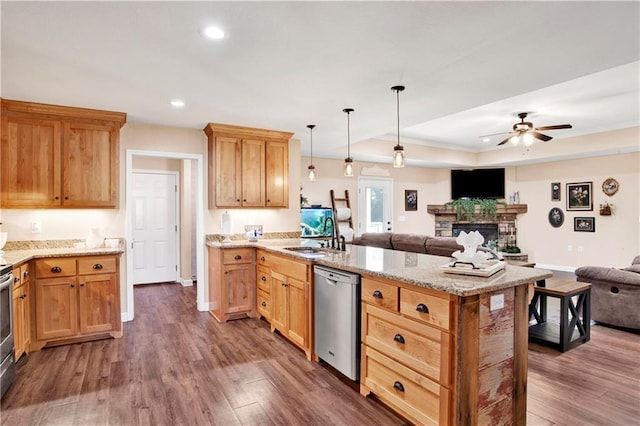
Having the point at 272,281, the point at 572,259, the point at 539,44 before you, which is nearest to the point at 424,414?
the point at 272,281

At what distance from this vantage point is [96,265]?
3572 mm

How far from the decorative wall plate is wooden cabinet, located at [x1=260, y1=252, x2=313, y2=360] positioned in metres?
7.13

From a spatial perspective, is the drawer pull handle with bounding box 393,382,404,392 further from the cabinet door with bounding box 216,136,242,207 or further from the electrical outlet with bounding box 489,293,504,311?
the cabinet door with bounding box 216,136,242,207

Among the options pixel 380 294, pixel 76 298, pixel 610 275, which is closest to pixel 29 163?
pixel 76 298

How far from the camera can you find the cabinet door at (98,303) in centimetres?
354

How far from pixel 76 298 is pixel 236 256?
164cm

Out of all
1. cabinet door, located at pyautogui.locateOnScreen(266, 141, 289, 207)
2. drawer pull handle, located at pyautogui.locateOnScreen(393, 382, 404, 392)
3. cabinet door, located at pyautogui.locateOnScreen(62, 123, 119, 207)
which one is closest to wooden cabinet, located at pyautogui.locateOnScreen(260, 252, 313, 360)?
drawer pull handle, located at pyautogui.locateOnScreen(393, 382, 404, 392)

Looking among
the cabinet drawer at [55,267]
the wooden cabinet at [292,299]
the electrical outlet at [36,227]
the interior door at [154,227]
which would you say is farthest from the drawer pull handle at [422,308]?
the interior door at [154,227]

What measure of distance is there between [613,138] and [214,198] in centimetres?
678

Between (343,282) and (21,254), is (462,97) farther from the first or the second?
(21,254)

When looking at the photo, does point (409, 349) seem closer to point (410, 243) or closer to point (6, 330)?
point (6, 330)

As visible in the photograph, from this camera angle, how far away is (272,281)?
3838 millimetres

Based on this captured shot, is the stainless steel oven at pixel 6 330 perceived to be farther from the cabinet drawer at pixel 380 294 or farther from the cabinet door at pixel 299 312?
the cabinet drawer at pixel 380 294

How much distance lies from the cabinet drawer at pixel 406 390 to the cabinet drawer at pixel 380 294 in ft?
1.10
